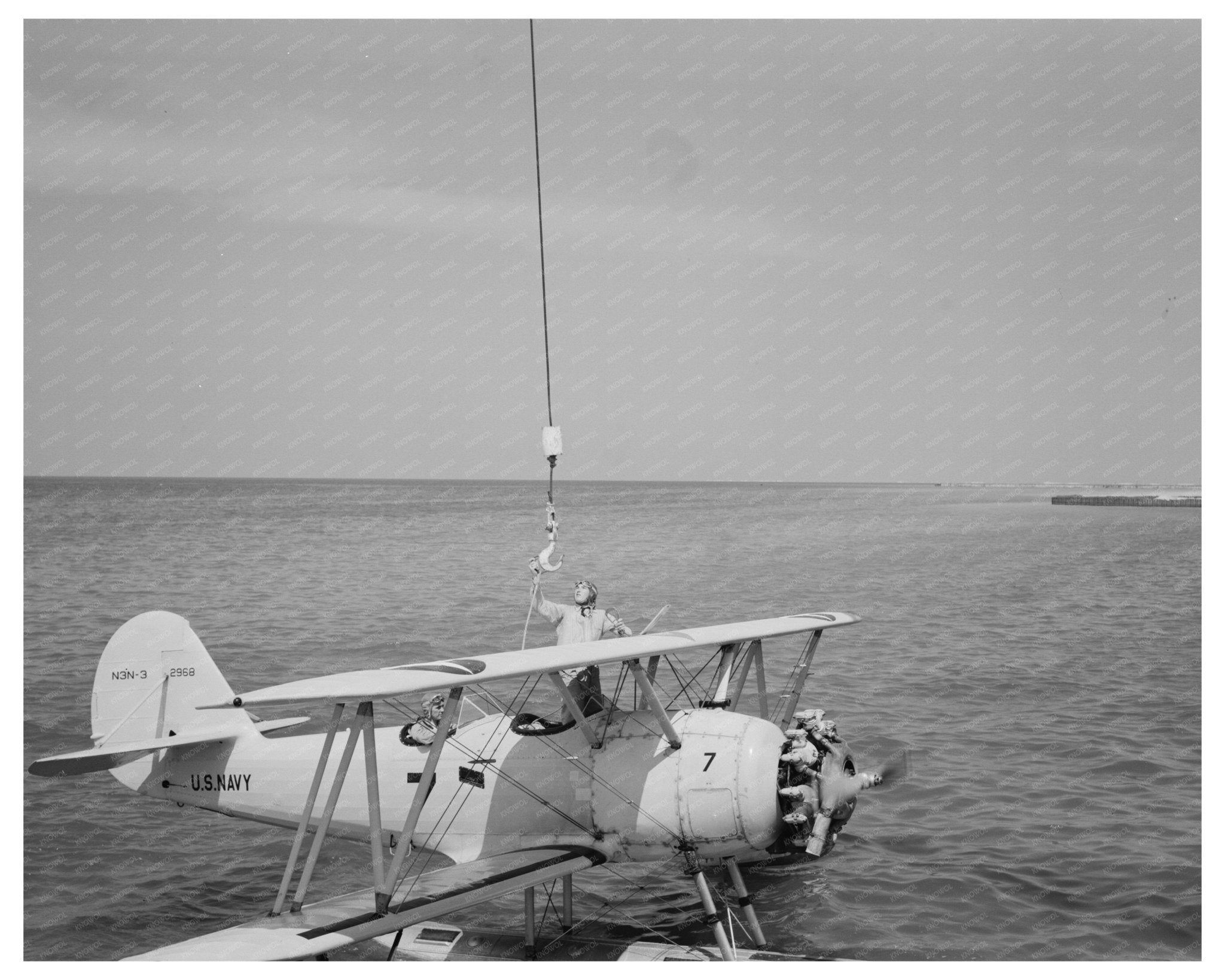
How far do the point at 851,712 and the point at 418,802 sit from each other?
Result: 10913mm

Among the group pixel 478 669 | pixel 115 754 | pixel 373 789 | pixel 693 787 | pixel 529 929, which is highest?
pixel 478 669

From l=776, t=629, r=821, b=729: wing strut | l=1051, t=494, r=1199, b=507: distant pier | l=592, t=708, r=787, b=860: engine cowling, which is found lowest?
l=592, t=708, r=787, b=860: engine cowling

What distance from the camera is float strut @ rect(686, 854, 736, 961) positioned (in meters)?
7.46

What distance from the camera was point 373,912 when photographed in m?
6.71

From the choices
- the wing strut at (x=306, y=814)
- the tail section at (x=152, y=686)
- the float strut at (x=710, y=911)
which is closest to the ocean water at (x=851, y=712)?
the float strut at (x=710, y=911)

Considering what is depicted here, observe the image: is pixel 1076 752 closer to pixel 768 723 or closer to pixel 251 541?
pixel 768 723

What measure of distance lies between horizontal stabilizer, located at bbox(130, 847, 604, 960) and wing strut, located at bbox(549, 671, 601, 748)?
0.78m

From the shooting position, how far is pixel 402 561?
148 feet

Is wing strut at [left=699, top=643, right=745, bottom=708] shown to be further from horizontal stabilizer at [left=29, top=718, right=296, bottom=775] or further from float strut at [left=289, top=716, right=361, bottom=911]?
horizontal stabilizer at [left=29, top=718, right=296, bottom=775]

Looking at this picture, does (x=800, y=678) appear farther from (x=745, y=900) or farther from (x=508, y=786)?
(x=508, y=786)

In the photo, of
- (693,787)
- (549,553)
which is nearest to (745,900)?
(693,787)

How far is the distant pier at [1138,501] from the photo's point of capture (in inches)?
3792

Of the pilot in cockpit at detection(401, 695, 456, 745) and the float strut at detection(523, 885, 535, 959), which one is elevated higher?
the pilot in cockpit at detection(401, 695, 456, 745)

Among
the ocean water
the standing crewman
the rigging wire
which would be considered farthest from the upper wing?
the ocean water
